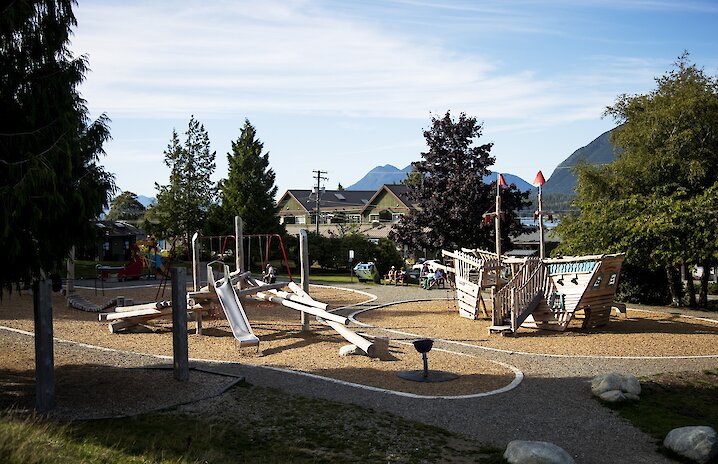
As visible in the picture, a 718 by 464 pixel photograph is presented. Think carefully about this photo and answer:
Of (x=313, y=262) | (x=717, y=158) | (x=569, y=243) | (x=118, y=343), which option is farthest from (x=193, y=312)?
(x=313, y=262)

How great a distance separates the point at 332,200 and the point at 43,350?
63.9 metres

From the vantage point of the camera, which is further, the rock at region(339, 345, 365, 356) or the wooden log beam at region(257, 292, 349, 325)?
the wooden log beam at region(257, 292, 349, 325)

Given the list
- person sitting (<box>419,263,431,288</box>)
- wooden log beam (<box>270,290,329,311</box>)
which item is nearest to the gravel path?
wooden log beam (<box>270,290,329,311</box>)

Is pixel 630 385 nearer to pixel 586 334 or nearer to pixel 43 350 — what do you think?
pixel 586 334

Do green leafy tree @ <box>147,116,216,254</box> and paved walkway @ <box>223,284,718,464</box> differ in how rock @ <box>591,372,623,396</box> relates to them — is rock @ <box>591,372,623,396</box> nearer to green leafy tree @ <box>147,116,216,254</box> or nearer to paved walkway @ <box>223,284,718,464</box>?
paved walkway @ <box>223,284,718,464</box>

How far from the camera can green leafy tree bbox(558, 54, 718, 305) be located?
2400cm

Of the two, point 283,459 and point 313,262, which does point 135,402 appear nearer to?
point 283,459

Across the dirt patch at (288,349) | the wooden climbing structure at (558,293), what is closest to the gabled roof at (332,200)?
the dirt patch at (288,349)

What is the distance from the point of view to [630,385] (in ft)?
40.7

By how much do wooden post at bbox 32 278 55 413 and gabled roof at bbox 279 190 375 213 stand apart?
57268 millimetres

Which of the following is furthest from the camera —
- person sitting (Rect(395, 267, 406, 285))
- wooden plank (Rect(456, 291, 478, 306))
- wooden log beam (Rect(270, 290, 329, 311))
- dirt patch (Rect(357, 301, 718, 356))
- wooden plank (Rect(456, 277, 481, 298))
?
person sitting (Rect(395, 267, 406, 285))

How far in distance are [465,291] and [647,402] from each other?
1148 cm

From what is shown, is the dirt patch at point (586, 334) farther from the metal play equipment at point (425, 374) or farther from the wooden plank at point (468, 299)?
the metal play equipment at point (425, 374)

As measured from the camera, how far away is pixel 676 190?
27.0 meters
